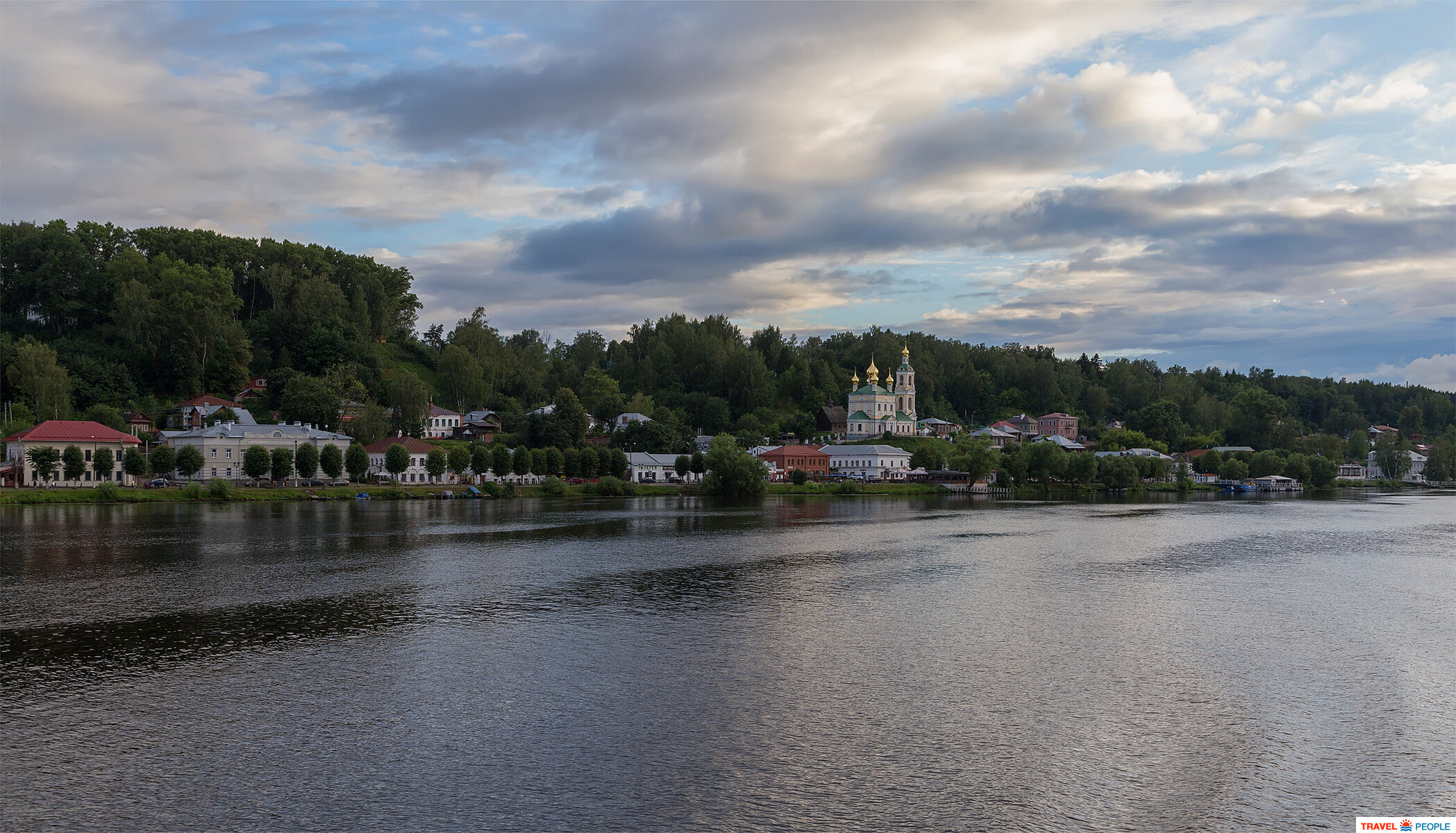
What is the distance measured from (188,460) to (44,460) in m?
8.88

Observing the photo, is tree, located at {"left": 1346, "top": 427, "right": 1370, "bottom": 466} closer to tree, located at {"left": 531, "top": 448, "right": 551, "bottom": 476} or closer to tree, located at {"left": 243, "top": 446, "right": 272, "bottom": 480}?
tree, located at {"left": 531, "top": 448, "right": 551, "bottom": 476}

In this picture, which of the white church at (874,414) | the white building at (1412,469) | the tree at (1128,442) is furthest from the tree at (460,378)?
the white building at (1412,469)

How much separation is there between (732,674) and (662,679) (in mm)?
1416

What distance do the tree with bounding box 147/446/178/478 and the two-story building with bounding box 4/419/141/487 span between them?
76.7 inches

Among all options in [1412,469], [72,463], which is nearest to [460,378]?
[72,463]

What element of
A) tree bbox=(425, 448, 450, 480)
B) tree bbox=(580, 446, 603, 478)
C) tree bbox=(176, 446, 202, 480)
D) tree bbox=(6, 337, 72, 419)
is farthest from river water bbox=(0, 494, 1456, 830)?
tree bbox=(580, 446, 603, 478)

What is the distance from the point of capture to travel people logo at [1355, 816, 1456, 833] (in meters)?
11.8

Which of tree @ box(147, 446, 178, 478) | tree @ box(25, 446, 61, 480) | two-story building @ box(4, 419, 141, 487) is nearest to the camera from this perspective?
tree @ box(25, 446, 61, 480)

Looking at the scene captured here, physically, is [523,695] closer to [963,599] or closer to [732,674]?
[732,674]

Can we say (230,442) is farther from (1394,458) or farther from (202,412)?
(1394,458)

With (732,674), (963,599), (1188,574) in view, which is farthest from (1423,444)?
(732,674)

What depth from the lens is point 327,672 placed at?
19.0 m

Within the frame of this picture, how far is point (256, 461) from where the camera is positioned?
7306 centimetres

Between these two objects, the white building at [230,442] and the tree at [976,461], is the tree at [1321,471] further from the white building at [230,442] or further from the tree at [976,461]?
the white building at [230,442]
